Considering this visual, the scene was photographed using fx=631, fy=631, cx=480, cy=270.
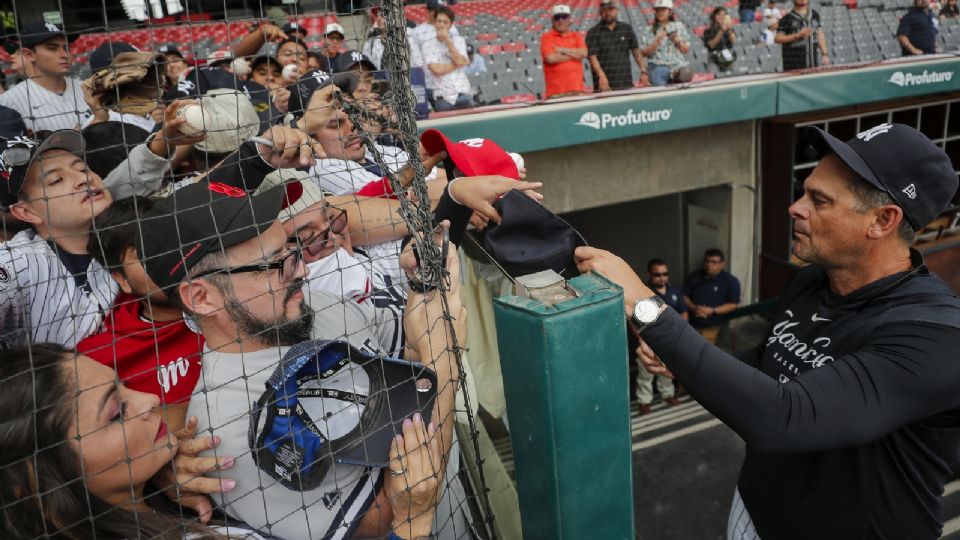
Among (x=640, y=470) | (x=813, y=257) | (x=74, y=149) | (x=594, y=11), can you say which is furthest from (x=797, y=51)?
(x=74, y=149)

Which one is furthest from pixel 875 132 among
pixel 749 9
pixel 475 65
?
pixel 749 9

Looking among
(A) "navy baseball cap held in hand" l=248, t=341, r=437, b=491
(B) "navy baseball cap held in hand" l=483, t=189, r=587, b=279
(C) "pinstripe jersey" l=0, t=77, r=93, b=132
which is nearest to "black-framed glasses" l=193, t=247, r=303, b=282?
(A) "navy baseball cap held in hand" l=248, t=341, r=437, b=491

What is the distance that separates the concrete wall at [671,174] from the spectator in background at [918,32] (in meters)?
2.49

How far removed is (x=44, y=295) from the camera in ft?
7.20

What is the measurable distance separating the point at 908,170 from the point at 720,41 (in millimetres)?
7120

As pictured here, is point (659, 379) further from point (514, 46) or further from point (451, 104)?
point (514, 46)

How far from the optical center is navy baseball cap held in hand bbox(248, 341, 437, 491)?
52.5 inches

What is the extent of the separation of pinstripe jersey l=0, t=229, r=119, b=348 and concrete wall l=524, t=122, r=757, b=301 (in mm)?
5011

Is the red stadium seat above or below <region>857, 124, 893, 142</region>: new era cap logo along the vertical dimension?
above

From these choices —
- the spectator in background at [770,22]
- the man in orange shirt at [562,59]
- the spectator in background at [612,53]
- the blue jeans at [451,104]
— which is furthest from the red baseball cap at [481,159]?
the spectator in background at [770,22]

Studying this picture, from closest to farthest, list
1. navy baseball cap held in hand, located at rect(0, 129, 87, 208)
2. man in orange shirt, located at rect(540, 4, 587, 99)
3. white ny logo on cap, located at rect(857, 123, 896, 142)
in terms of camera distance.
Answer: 1. white ny logo on cap, located at rect(857, 123, 896, 142)
2. navy baseball cap held in hand, located at rect(0, 129, 87, 208)
3. man in orange shirt, located at rect(540, 4, 587, 99)

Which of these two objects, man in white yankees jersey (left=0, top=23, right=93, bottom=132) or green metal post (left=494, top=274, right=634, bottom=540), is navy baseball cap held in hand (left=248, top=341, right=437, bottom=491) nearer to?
green metal post (left=494, top=274, right=634, bottom=540)

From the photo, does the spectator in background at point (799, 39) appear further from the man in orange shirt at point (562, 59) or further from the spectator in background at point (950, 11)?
the man in orange shirt at point (562, 59)

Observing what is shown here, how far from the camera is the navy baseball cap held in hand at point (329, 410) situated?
1333 millimetres
